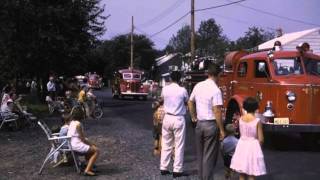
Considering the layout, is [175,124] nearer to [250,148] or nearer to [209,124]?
[209,124]

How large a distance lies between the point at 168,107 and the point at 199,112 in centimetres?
110

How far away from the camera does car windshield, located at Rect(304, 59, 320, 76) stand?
15.0m

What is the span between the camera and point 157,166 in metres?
12.0

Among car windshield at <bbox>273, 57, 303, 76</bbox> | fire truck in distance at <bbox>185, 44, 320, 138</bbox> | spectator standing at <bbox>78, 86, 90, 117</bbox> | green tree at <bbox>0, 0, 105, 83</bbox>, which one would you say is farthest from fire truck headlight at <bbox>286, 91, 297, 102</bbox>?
green tree at <bbox>0, 0, 105, 83</bbox>

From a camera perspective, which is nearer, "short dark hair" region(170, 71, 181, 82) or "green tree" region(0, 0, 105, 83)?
"short dark hair" region(170, 71, 181, 82)

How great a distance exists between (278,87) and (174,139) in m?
4.49

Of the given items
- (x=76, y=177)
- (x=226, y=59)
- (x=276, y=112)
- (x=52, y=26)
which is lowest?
(x=76, y=177)

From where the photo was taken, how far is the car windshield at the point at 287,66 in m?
14.9

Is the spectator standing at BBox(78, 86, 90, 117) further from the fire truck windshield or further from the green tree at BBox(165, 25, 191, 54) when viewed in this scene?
the green tree at BBox(165, 25, 191, 54)

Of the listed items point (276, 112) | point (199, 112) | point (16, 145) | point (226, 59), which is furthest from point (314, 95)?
point (16, 145)

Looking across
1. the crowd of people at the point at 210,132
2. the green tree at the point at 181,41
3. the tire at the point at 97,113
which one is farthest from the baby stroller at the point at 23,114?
the green tree at the point at 181,41

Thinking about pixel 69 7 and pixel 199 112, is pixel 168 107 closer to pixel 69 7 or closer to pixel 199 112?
pixel 199 112

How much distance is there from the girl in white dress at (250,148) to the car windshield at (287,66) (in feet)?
21.8

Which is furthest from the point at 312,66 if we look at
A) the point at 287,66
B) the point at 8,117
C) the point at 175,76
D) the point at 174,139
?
the point at 8,117
